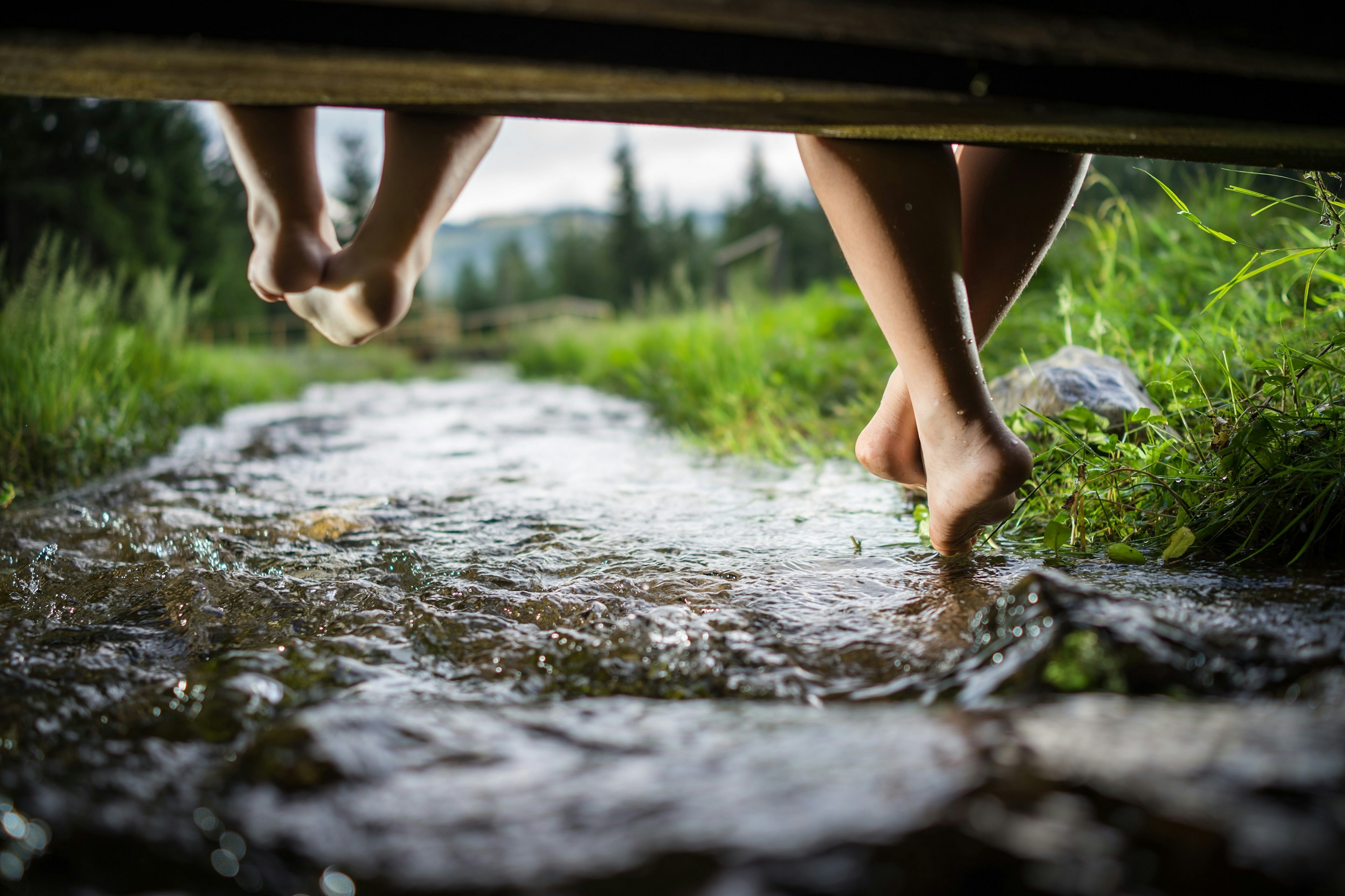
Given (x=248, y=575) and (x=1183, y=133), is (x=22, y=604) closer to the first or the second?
(x=248, y=575)

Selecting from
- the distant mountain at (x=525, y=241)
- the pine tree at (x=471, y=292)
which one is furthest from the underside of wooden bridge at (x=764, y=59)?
the pine tree at (x=471, y=292)

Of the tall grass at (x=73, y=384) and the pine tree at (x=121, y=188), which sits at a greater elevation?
the pine tree at (x=121, y=188)

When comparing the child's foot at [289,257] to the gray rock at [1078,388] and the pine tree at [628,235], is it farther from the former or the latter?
the pine tree at [628,235]

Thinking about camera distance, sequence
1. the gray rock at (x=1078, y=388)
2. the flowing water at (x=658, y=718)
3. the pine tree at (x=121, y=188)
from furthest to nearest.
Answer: the pine tree at (x=121, y=188), the gray rock at (x=1078, y=388), the flowing water at (x=658, y=718)

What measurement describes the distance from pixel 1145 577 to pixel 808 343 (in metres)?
3.54

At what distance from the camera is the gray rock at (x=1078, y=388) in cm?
178

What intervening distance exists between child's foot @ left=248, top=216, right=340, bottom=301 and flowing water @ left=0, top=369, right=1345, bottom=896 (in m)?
0.52

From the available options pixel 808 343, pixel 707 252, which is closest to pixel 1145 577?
pixel 808 343

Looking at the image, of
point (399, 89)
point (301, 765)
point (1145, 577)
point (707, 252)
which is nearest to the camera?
point (301, 765)

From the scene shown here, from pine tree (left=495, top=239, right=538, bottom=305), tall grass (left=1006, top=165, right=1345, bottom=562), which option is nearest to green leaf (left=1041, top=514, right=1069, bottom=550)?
tall grass (left=1006, top=165, right=1345, bottom=562)

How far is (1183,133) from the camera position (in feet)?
3.34

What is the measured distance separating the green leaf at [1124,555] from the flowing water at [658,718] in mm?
27

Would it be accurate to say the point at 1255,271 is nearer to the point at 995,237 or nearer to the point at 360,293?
the point at 995,237

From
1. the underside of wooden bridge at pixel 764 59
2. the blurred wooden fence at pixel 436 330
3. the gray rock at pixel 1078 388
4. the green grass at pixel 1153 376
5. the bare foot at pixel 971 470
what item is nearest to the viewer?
the underside of wooden bridge at pixel 764 59
